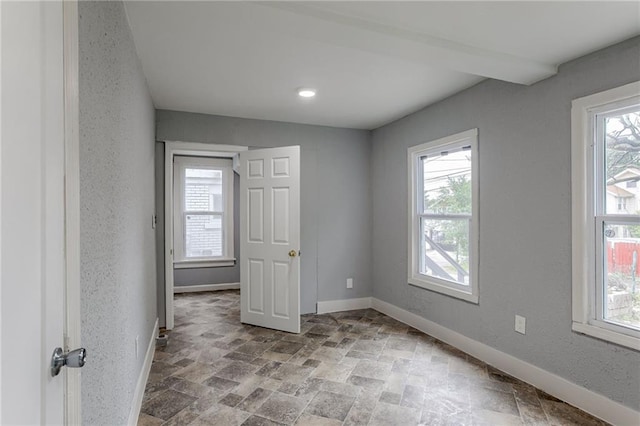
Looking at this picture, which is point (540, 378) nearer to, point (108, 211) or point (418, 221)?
point (418, 221)

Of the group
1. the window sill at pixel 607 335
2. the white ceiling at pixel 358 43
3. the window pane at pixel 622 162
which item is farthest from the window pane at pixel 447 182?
the window sill at pixel 607 335

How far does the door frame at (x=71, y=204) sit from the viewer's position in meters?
0.98

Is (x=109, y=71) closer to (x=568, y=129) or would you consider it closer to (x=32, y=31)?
(x=32, y=31)

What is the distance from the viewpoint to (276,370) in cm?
285

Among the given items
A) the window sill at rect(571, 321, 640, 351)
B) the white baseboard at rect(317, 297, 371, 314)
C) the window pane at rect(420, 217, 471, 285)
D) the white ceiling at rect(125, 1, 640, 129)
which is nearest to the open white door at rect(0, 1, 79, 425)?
the white ceiling at rect(125, 1, 640, 129)

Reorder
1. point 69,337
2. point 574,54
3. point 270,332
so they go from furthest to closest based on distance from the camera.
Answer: point 270,332
point 574,54
point 69,337

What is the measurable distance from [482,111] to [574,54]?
2.66 ft

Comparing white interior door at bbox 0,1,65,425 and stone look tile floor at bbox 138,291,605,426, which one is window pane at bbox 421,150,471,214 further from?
white interior door at bbox 0,1,65,425

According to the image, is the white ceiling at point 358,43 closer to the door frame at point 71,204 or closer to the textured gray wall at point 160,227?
the textured gray wall at point 160,227

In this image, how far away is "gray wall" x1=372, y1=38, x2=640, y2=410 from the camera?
2203mm

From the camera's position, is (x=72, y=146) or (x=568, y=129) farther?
(x=568, y=129)

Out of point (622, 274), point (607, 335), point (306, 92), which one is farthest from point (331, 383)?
point (306, 92)

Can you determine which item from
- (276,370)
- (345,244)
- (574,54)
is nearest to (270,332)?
(276,370)

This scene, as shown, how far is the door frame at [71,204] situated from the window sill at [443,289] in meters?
3.00
